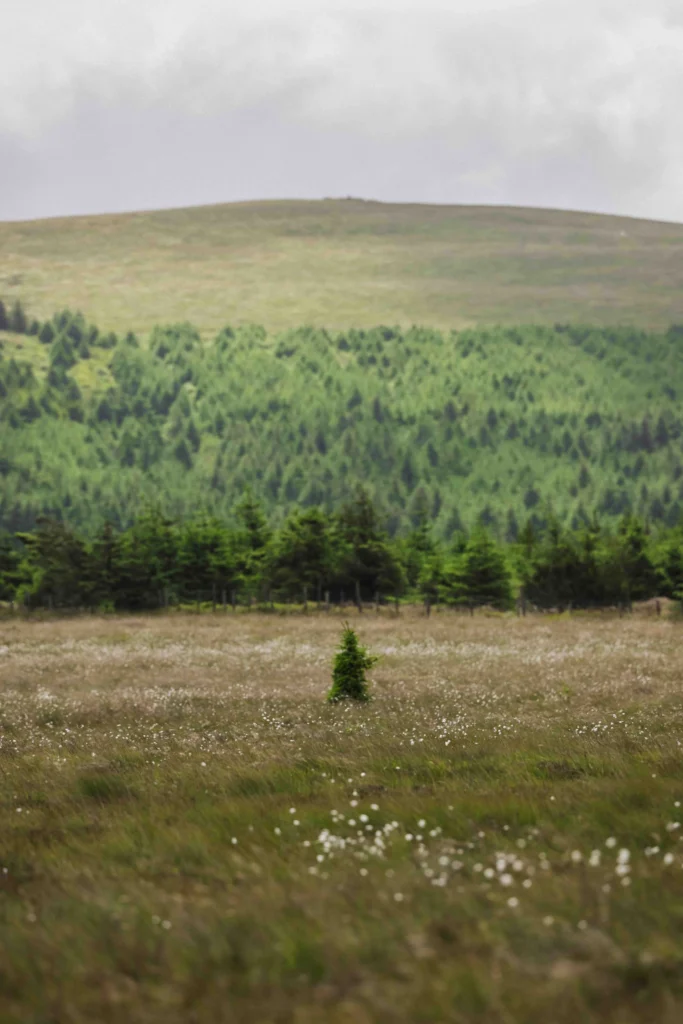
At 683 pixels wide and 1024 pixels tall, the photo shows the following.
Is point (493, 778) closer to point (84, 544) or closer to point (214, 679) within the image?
point (214, 679)

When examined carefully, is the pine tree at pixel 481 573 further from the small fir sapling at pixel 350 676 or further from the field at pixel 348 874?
the field at pixel 348 874

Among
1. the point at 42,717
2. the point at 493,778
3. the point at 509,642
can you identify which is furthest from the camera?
the point at 509,642

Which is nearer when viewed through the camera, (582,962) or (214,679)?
(582,962)

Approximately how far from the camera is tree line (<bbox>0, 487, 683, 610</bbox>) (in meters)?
74.8

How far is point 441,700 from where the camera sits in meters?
18.8

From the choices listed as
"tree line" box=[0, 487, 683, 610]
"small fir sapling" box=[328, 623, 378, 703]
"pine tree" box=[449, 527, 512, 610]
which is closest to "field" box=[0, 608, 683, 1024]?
"small fir sapling" box=[328, 623, 378, 703]

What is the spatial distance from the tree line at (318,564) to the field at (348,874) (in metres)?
61.0

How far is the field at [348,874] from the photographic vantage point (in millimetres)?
3961

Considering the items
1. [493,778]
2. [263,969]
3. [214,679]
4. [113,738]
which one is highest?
[263,969]

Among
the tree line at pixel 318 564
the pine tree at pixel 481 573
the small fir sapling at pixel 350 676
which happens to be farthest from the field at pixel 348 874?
the pine tree at pixel 481 573

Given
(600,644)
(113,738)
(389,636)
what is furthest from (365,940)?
(389,636)

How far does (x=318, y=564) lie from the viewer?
74875 millimetres

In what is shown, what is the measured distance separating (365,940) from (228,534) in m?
76.2

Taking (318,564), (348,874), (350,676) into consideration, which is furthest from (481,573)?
(348,874)
